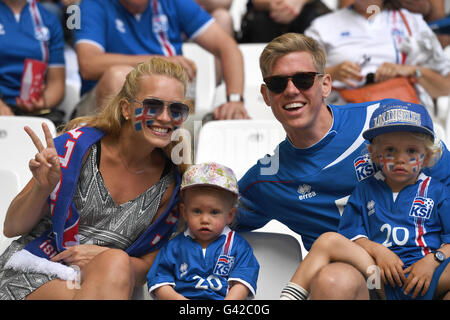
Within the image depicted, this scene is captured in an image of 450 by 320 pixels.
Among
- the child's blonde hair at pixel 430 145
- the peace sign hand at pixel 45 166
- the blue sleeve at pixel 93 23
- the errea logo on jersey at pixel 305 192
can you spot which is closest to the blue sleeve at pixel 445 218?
the child's blonde hair at pixel 430 145

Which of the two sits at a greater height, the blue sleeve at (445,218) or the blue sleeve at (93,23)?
the blue sleeve at (93,23)

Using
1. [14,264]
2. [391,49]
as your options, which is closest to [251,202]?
[14,264]

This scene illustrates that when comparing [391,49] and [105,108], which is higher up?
[391,49]

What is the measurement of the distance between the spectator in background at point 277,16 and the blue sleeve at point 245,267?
1410 mm

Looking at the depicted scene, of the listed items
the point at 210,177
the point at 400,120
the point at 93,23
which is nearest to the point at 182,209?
the point at 210,177

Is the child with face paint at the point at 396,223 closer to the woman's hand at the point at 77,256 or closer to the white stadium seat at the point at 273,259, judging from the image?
the white stadium seat at the point at 273,259

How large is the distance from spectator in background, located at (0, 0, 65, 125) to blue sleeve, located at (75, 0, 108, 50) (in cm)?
24

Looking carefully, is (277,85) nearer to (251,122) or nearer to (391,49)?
(251,122)

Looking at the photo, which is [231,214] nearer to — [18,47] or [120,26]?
[120,26]

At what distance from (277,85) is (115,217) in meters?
0.54

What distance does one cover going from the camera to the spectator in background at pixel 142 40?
229 cm


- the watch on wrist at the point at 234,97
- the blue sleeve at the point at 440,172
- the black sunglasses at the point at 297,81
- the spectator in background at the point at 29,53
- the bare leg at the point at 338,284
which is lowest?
the bare leg at the point at 338,284
